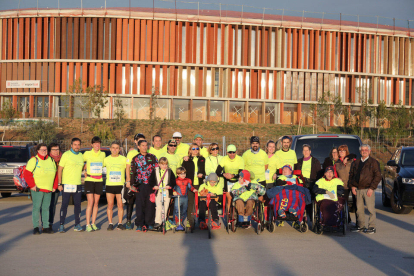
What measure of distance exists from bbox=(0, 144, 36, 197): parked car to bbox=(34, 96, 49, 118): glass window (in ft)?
127

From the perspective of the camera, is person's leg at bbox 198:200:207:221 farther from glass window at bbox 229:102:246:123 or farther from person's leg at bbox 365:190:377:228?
glass window at bbox 229:102:246:123

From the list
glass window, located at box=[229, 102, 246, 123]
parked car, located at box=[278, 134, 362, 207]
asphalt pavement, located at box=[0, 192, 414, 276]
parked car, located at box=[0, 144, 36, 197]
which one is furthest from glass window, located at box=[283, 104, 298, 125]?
asphalt pavement, located at box=[0, 192, 414, 276]

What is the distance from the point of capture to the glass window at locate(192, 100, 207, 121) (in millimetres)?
56281

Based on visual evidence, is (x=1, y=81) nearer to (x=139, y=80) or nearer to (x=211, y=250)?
(x=139, y=80)

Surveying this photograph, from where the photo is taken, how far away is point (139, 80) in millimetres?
55188

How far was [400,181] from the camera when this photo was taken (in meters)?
13.6

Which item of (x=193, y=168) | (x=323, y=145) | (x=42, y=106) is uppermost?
(x=42, y=106)

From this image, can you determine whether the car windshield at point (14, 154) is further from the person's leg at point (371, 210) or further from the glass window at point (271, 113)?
the glass window at point (271, 113)

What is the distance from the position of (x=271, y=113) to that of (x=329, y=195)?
47.6 metres

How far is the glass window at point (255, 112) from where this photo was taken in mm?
57281

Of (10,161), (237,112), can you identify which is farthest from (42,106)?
(10,161)

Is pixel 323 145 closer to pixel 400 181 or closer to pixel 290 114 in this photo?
pixel 400 181

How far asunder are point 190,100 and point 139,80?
5.98 m

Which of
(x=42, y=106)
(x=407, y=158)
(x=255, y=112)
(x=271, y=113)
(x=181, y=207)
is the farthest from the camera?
(x=271, y=113)
